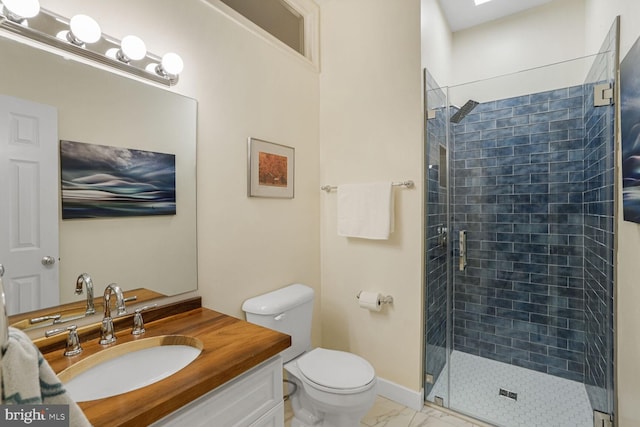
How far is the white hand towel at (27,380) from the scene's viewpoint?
50 cm

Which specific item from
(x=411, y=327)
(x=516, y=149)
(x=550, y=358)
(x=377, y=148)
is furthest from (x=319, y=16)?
(x=550, y=358)

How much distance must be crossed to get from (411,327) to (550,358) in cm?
116

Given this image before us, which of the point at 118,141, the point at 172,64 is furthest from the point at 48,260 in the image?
the point at 172,64

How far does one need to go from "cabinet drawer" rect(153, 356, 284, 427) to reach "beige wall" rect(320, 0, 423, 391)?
3.64 ft

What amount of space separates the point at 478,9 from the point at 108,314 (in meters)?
3.15

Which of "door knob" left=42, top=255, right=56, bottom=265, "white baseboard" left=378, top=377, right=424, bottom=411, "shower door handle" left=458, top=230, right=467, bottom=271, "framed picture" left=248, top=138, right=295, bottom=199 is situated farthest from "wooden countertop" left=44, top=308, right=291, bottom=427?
"shower door handle" left=458, top=230, right=467, bottom=271

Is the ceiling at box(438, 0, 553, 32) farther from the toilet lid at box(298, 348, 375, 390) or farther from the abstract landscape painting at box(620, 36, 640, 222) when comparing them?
the toilet lid at box(298, 348, 375, 390)

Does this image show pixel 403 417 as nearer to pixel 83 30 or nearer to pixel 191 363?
pixel 191 363

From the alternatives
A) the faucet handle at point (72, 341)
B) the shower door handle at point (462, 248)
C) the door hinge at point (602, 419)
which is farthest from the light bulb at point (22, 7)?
the door hinge at point (602, 419)

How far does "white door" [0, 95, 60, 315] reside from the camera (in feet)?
3.29

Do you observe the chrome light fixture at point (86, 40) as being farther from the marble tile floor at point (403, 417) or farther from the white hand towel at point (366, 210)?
the marble tile floor at point (403, 417)

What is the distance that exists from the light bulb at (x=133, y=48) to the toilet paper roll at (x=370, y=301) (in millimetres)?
1809

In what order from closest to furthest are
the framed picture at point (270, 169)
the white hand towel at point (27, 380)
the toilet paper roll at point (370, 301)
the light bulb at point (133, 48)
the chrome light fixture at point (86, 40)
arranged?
1. the white hand towel at point (27, 380)
2. the chrome light fixture at point (86, 40)
3. the light bulb at point (133, 48)
4. the framed picture at point (270, 169)
5. the toilet paper roll at point (370, 301)

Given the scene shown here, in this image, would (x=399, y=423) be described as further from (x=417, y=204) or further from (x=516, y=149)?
(x=516, y=149)
